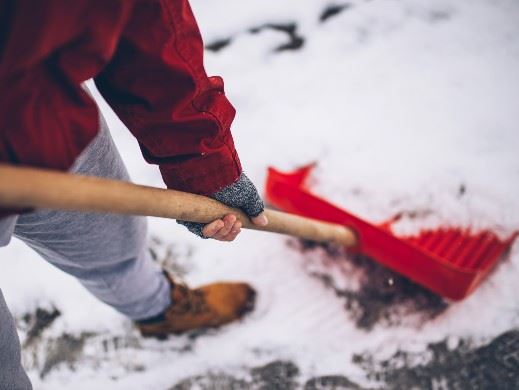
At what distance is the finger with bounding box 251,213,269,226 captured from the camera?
832mm

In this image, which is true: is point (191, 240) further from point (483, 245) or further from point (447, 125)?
point (447, 125)

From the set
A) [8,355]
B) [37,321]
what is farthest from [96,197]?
[37,321]

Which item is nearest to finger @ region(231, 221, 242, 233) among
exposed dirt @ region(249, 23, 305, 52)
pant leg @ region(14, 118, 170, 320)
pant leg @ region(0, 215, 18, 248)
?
pant leg @ region(14, 118, 170, 320)

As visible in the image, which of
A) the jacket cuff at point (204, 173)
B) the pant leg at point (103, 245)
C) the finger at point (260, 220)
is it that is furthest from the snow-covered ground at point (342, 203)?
the jacket cuff at point (204, 173)

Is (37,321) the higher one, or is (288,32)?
(288,32)

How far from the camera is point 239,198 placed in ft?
2.55

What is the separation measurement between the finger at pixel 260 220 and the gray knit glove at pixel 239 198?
0.05 feet

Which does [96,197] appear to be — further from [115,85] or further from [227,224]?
[227,224]

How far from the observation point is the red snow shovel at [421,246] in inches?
45.0

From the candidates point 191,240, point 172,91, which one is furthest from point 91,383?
point 172,91

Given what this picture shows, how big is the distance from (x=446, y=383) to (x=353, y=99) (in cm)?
110

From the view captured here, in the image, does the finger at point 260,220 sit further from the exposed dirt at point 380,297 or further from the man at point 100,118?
the exposed dirt at point 380,297

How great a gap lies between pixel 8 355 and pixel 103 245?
0.82 ft

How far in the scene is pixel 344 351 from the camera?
123 cm
